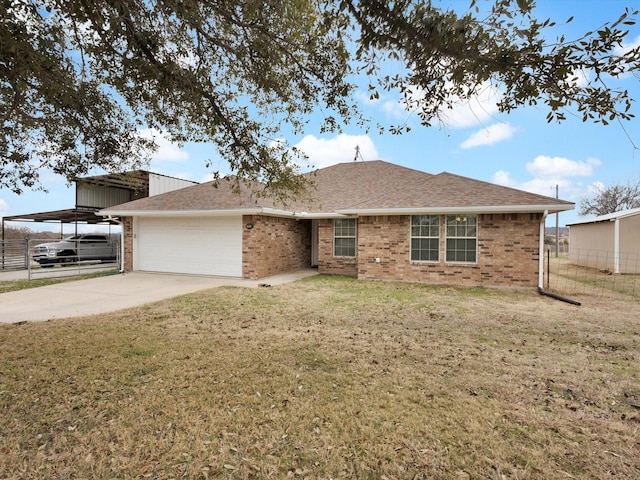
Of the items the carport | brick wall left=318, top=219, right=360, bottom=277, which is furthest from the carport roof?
brick wall left=318, top=219, right=360, bottom=277

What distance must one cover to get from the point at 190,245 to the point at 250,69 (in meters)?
9.34

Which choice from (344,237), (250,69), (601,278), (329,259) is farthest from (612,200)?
(250,69)

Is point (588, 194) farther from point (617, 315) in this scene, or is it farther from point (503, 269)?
point (617, 315)

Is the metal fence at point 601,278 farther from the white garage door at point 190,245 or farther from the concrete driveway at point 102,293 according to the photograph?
the white garage door at point 190,245

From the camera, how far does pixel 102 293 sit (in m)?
9.66

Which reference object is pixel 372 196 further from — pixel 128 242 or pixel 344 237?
pixel 128 242

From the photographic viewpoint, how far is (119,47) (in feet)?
17.0

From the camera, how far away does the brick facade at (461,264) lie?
10.4 m

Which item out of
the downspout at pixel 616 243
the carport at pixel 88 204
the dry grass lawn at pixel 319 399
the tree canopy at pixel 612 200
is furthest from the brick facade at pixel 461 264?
the tree canopy at pixel 612 200

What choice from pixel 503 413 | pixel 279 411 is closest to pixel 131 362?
pixel 279 411

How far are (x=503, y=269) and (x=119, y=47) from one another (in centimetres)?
1110

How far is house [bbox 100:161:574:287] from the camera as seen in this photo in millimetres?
10539

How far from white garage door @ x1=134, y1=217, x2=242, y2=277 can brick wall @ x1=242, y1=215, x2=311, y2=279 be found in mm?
436

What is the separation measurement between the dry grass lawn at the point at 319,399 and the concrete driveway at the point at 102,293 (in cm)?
127
